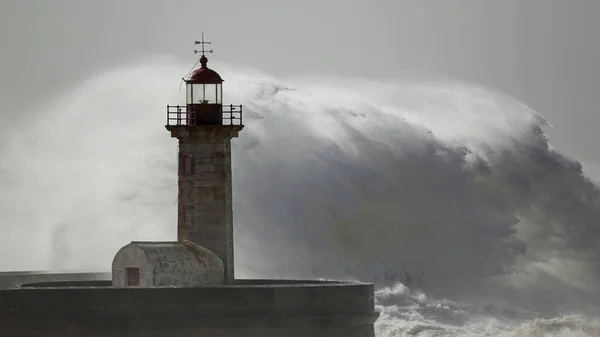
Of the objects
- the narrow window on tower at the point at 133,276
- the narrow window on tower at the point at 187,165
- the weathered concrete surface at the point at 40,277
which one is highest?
the narrow window on tower at the point at 187,165

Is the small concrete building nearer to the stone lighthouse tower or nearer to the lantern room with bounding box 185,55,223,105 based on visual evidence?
the stone lighthouse tower

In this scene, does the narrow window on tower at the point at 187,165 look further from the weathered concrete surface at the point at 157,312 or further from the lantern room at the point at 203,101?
the weathered concrete surface at the point at 157,312

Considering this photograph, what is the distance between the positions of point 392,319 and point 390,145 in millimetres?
9384

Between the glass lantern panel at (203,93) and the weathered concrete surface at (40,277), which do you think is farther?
the weathered concrete surface at (40,277)

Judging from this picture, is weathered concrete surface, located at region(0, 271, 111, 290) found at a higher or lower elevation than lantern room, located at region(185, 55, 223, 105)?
lower

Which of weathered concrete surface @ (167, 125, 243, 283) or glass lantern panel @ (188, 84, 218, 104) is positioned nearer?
weathered concrete surface @ (167, 125, 243, 283)

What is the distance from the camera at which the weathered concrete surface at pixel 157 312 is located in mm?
24953

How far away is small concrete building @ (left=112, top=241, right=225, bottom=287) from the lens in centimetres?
2664

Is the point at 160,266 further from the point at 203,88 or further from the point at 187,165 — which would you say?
the point at 203,88

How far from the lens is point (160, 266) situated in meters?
26.7

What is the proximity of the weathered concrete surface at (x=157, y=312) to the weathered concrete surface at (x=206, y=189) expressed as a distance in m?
2.63

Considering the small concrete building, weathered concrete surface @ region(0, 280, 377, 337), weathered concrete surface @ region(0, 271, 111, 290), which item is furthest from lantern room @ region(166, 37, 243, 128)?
Result: weathered concrete surface @ region(0, 271, 111, 290)

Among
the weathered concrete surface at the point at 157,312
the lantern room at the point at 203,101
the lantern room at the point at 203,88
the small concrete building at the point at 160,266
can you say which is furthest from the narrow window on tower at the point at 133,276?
the lantern room at the point at 203,88

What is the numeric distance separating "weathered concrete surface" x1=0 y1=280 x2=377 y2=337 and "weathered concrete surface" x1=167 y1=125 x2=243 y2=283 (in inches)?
104
